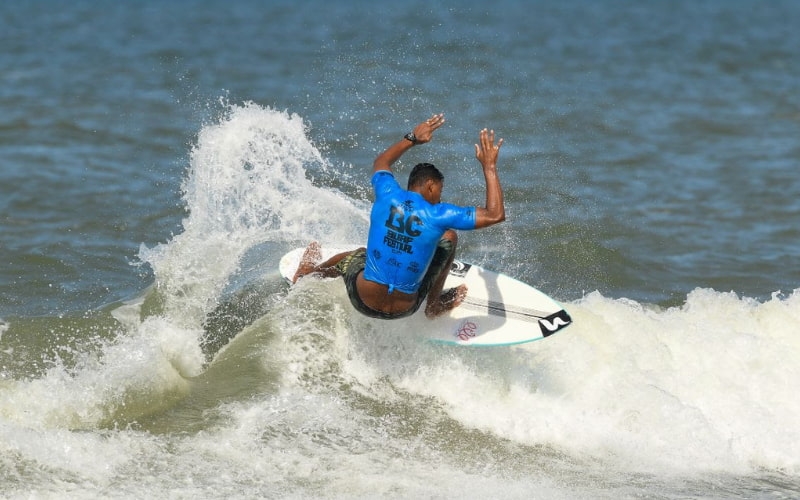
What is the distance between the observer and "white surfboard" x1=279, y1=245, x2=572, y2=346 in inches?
308

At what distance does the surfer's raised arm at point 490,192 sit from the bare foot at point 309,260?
2.05 m

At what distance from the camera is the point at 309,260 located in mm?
8531

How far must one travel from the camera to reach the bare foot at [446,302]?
790 cm

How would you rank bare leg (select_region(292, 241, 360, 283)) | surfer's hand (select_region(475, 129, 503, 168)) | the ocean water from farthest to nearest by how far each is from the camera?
bare leg (select_region(292, 241, 360, 283)) → surfer's hand (select_region(475, 129, 503, 168)) → the ocean water

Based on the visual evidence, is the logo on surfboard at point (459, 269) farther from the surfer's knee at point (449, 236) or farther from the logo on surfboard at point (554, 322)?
the surfer's knee at point (449, 236)

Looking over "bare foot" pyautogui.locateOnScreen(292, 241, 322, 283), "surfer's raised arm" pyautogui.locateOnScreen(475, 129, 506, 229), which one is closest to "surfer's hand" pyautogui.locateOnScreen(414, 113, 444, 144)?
"surfer's raised arm" pyautogui.locateOnScreen(475, 129, 506, 229)

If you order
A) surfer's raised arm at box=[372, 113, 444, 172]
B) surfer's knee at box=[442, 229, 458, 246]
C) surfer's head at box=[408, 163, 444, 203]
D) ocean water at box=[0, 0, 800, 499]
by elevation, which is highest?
surfer's raised arm at box=[372, 113, 444, 172]

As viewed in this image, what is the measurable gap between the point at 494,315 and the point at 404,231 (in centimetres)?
137

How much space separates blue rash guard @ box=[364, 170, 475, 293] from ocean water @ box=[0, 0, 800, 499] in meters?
0.76

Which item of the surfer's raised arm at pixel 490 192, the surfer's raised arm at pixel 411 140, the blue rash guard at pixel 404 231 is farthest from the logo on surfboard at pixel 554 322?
the surfer's raised arm at pixel 411 140

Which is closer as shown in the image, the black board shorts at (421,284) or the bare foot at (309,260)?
the black board shorts at (421,284)

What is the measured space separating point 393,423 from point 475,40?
1967 cm

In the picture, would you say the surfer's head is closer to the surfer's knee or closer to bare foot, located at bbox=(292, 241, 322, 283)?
the surfer's knee

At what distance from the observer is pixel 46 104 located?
17.5 metres
